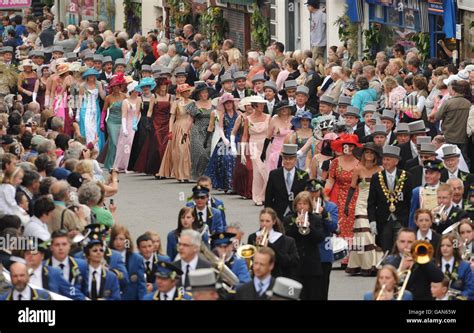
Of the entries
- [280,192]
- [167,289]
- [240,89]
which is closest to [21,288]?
[167,289]

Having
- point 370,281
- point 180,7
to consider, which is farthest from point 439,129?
point 180,7

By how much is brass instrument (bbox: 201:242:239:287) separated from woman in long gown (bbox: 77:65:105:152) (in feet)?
46.8

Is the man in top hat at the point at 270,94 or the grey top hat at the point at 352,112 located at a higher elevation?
the man in top hat at the point at 270,94

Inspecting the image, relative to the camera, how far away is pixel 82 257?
17.0 m

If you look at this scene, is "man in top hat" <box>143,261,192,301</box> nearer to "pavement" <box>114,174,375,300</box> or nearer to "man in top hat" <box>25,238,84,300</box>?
"man in top hat" <box>25,238,84,300</box>

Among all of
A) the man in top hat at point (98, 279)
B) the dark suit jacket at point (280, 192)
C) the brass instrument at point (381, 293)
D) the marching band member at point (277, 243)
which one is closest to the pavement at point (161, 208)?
the dark suit jacket at point (280, 192)

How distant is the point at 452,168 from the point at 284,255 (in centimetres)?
421

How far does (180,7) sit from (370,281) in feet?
87.4

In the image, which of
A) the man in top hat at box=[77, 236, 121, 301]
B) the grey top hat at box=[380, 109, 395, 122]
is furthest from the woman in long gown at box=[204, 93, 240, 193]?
the man in top hat at box=[77, 236, 121, 301]

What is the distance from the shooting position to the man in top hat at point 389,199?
2069 centimetres

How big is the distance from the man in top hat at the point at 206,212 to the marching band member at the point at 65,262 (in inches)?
Result: 113

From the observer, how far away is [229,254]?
1712cm

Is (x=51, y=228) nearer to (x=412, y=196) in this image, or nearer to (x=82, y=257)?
(x=82, y=257)

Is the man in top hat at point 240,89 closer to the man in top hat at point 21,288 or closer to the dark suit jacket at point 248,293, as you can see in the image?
the man in top hat at point 21,288
